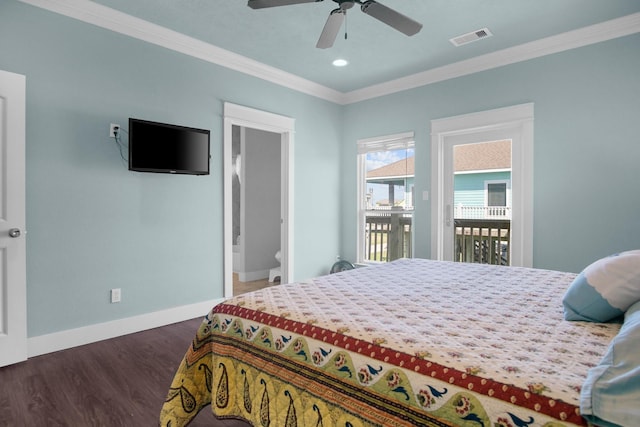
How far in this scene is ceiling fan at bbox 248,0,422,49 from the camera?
2.18m

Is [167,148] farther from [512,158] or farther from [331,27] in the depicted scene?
[512,158]

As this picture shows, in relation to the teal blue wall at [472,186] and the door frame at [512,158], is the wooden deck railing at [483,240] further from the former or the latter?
the teal blue wall at [472,186]

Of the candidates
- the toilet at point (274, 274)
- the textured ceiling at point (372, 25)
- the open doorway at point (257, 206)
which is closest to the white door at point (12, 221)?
the textured ceiling at point (372, 25)

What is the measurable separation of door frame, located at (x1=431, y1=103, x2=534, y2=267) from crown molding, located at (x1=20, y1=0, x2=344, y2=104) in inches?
72.6

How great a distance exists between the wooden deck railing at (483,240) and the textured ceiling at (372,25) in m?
1.83

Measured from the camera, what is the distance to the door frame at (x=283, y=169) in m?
3.88

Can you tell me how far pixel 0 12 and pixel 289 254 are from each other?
11.0ft

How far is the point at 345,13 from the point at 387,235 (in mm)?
3210

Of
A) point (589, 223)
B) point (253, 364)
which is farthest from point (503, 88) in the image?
point (253, 364)

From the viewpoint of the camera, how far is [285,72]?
4.36 metres

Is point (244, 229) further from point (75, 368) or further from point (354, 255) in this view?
point (75, 368)

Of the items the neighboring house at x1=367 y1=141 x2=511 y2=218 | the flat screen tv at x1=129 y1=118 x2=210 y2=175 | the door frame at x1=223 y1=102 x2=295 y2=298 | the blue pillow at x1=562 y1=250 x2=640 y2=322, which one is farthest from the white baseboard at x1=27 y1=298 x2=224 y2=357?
the blue pillow at x1=562 y1=250 x2=640 y2=322

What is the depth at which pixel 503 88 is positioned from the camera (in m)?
3.87

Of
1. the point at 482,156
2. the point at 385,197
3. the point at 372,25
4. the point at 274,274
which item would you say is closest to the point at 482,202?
the point at 482,156
